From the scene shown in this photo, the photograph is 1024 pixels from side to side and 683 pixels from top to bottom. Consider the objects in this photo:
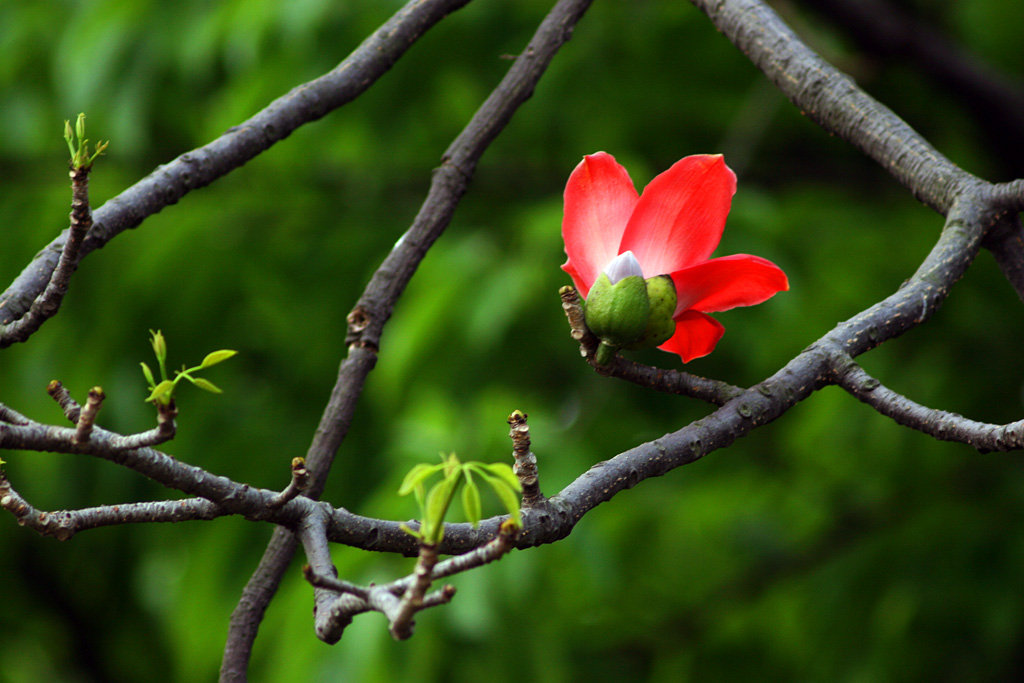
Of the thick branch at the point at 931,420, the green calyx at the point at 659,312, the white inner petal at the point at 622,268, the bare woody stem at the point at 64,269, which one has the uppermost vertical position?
the bare woody stem at the point at 64,269

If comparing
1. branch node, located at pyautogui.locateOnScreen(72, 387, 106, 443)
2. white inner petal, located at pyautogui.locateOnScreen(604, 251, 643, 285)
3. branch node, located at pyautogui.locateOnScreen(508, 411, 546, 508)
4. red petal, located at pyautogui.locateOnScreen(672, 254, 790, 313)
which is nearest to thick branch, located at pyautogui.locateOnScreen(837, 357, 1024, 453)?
red petal, located at pyautogui.locateOnScreen(672, 254, 790, 313)

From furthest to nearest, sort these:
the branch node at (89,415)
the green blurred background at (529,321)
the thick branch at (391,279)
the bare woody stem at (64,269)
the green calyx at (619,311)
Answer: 1. the green blurred background at (529,321)
2. the thick branch at (391,279)
3. the green calyx at (619,311)
4. the bare woody stem at (64,269)
5. the branch node at (89,415)

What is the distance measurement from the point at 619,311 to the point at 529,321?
154 centimetres

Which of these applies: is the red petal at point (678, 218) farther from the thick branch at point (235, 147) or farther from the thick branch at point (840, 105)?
the thick branch at point (235, 147)

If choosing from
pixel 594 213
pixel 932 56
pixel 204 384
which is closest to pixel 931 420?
pixel 594 213

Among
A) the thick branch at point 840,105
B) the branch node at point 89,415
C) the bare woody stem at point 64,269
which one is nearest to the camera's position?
the branch node at point 89,415

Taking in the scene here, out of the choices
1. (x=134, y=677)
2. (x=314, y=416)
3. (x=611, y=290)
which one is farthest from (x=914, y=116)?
(x=134, y=677)

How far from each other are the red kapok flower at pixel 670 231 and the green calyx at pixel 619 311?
0.05m

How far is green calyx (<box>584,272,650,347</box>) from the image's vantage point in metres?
0.73

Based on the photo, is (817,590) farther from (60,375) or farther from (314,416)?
(60,375)

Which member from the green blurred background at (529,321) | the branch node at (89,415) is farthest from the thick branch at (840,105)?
the green blurred background at (529,321)

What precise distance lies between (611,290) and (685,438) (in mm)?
134

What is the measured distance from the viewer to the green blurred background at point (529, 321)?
7.54ft

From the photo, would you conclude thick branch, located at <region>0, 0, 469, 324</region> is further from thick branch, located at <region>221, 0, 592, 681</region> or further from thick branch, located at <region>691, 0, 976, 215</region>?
thick branch, located at <region>691, 0, 976, 215</region>
